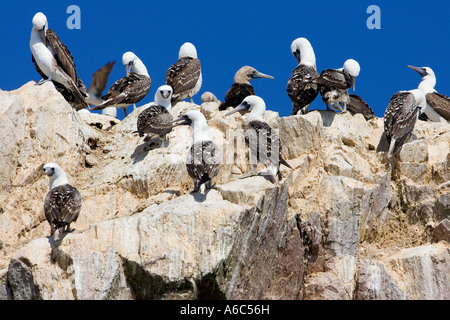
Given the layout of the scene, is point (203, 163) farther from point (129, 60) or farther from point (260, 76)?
point (260, 76)

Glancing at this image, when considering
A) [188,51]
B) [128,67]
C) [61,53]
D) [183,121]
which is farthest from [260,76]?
[183,121]

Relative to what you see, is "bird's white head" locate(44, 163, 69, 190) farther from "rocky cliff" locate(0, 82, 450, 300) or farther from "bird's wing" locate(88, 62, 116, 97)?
"bird's wing" locate(88, 62, 116, 97)

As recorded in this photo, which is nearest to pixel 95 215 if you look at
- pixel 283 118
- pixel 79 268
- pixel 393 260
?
pixel 79 268

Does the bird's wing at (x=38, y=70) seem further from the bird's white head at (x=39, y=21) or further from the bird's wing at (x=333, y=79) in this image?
the bird's wing at (x=333, y=79)

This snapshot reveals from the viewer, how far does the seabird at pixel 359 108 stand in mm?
21250

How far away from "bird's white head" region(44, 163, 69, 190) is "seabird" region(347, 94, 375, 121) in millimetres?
7285

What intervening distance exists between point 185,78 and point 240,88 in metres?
1.66

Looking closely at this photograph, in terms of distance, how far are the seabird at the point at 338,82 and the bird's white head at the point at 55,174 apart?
Answer: 249 inches

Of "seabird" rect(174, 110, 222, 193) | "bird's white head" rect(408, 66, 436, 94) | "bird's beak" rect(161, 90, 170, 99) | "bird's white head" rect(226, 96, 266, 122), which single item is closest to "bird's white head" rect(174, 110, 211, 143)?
"seabird" rect(174, 110, 222, 193)

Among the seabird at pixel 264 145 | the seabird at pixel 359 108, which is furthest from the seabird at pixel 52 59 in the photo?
the seabird at pixel 359 108

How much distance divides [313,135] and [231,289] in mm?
4838

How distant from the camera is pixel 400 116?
19391 millimetres
